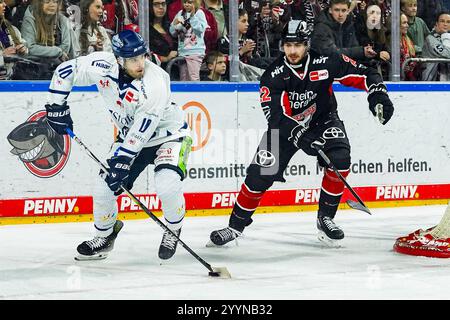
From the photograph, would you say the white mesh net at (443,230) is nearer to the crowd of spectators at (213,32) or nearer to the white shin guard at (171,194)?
the white shin guard at (171,194)

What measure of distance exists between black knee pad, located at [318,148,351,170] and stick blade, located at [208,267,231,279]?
1457 mm

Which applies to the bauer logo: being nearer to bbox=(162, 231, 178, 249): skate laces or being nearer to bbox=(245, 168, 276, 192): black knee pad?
bbox=(245, 168, 276, 192): black knee pad

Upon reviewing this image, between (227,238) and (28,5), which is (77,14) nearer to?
(28,5)

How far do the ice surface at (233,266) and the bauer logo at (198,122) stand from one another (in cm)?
66

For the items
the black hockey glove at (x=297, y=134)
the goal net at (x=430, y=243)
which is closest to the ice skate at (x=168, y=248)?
the black hockey glove at (x=297, y=134)

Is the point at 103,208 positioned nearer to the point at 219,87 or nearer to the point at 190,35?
the point at 219,87

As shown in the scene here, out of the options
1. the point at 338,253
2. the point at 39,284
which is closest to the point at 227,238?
the point at 338,253

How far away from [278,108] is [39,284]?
202 cm

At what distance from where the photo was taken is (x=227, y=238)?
263 inches

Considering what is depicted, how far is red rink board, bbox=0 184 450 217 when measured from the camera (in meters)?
7.68

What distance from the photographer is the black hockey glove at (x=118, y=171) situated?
5629 mm

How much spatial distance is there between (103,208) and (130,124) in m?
0.51

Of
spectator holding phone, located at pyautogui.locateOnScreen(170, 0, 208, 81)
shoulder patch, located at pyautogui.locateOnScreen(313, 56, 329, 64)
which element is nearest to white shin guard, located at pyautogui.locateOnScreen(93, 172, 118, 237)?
shoulder patch, located at pyautogui.locateOnScreen(313, 56, 329, 64)

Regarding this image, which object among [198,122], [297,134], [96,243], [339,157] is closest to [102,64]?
[96,243]
